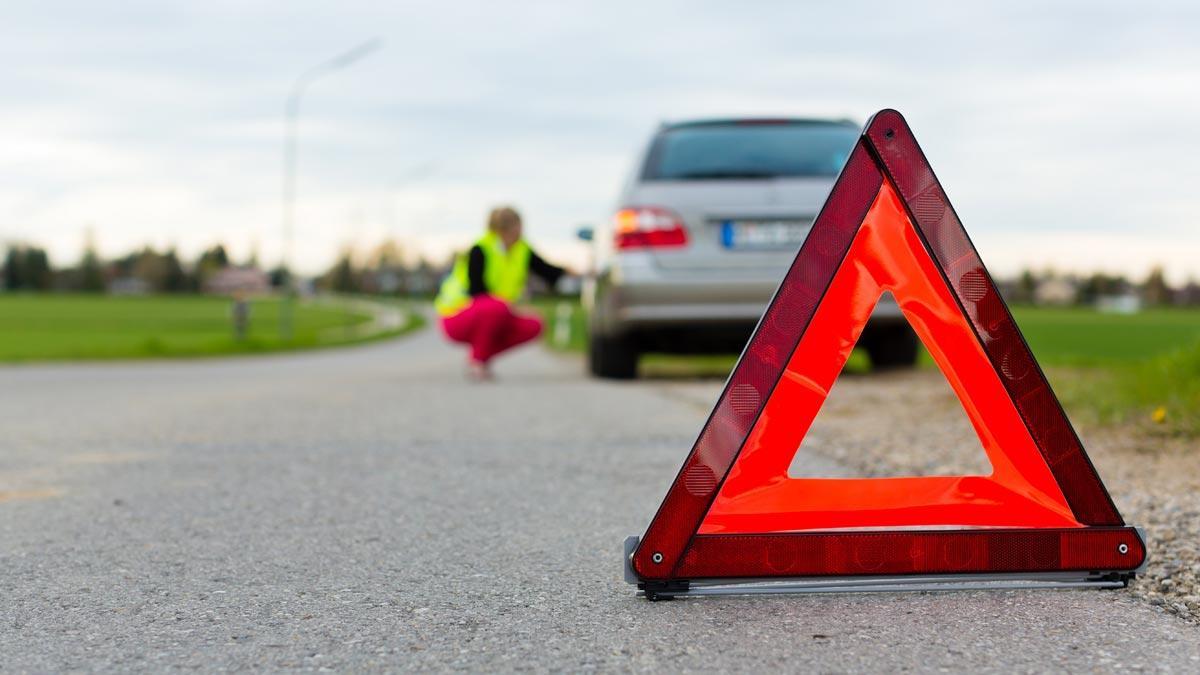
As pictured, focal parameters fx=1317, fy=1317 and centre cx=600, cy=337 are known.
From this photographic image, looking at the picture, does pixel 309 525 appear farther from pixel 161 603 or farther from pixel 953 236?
pixel 953 236

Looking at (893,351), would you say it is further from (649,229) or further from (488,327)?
(488,327)

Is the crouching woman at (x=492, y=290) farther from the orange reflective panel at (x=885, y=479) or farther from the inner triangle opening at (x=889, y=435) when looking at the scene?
the orange reflective panel at (x=885, y=479)

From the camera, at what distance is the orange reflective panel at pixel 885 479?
3.07m

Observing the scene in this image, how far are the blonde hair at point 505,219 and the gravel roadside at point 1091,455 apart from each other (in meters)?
2.11

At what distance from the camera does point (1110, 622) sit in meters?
2.88

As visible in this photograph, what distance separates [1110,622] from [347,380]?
9.84 metres

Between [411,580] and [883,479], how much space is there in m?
1.21

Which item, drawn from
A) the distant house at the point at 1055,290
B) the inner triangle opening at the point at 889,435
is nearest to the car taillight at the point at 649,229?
the inner triangle opening at the point at 889,435

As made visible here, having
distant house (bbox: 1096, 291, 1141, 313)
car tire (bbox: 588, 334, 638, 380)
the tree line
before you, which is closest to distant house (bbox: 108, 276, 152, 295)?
the tree line

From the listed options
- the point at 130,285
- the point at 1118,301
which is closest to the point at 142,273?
the point at 130,285

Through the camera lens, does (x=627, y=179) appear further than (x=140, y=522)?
Yes

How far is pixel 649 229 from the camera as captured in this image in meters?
9.00

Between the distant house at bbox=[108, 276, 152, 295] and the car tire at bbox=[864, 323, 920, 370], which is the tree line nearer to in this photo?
the distant house at bbox=[108, 276, 152, 295]

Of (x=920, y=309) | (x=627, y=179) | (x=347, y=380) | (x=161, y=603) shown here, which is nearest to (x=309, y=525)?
(x=161, y=603)
